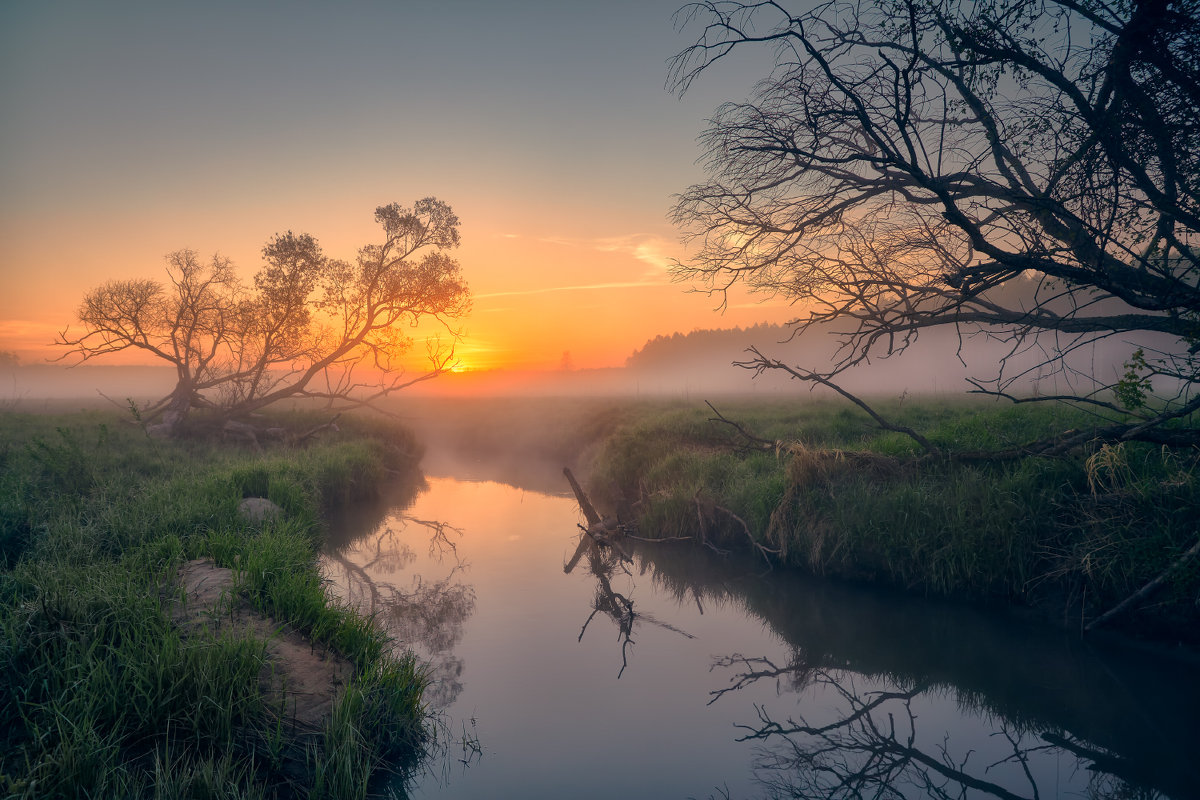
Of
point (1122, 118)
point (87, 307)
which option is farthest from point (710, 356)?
point (1122, 118)

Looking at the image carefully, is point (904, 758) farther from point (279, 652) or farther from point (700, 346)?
point (700, 346)

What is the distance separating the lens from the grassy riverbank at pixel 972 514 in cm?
756

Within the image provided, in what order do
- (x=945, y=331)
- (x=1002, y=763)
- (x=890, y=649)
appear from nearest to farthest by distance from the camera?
(x=1002, y=763) < (x=890, y=649) < (x=945, y=331)

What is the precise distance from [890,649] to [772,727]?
8.98 ft

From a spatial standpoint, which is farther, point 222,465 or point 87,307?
point 87,307

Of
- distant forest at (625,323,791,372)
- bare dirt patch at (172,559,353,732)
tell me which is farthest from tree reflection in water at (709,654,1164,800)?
distant forest at (625,323,791,372)

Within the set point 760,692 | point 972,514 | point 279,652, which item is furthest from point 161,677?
point 972,514

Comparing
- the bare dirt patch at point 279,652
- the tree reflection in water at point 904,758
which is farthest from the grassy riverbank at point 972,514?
the bare dirt patch at point 279,652

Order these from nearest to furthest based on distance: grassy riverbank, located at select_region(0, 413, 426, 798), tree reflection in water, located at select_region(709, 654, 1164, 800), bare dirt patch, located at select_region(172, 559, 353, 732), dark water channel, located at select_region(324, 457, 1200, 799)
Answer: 1. grassy riverbank, located at select_region(0, 413, 426, 798)
2. bare dirt patch, located at select_region(172, 559, 353, 732)
3. tree reflection in water, located at select_region(709, 654, 1164, 800)
4. dark water channel, located at select_region(324, 457, 1200, 799)

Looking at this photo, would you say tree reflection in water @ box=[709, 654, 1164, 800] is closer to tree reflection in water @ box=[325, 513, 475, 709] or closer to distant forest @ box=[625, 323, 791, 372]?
tree reflection in water @ box=[325, 513, 475, 709]

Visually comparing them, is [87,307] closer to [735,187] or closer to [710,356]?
[735,187]

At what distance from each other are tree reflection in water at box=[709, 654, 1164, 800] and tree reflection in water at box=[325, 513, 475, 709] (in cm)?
340

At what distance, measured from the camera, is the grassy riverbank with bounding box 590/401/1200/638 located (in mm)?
7562

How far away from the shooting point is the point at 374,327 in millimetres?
22797
